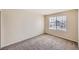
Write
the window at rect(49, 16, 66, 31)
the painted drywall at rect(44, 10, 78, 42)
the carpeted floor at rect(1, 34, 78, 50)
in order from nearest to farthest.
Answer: the carpeted floor at rect(1, 34, 78, 50)
the painted drywall at rect(44, 10, 78, 42)
the window at rect(49, 16, 66, 31)

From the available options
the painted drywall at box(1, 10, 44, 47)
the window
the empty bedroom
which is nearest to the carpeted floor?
the empty bedroom

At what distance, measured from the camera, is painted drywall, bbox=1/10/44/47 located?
4039 millimetres

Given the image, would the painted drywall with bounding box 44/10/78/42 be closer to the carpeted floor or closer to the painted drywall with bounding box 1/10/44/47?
the carpeted floor

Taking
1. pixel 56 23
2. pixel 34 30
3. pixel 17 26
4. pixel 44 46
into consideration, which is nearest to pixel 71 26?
pixel 56 23

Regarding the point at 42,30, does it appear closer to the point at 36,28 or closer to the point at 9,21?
the point at 36,28

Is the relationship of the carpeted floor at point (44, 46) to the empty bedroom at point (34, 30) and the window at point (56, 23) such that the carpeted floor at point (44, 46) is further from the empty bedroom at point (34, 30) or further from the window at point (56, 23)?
the window at point (56, 23)

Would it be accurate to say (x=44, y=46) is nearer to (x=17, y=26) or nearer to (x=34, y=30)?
(x=17, y=26)

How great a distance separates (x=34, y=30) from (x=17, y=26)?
6.44ft

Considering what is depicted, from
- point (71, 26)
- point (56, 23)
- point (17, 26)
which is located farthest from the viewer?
point (56, 23)

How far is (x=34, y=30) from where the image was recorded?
261 inches

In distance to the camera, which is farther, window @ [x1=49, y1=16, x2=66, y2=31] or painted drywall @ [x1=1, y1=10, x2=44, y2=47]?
window @ [x1=49, y1=16, x2=66, y2=31]

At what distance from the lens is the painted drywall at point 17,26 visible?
4.04m
